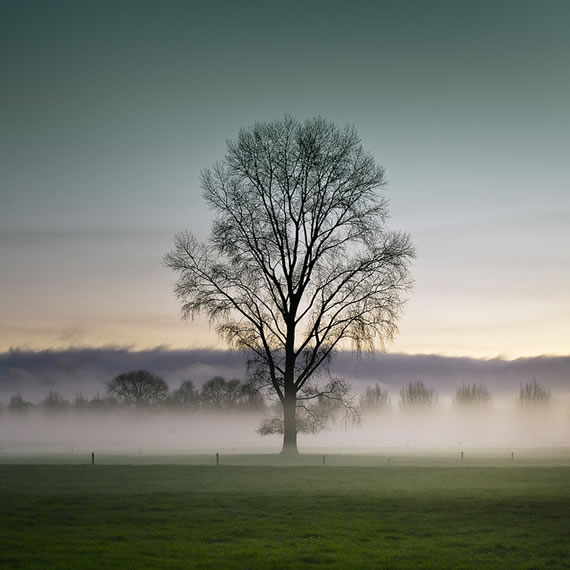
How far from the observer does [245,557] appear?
1917 centimetres

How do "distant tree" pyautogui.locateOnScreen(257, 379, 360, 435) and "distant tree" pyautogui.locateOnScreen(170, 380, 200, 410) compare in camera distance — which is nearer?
"distant tree" pyautogui.locateOnScreen(257, 379, 360, 435)

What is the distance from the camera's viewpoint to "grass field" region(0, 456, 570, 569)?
19109mm

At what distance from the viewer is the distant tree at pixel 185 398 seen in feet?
534

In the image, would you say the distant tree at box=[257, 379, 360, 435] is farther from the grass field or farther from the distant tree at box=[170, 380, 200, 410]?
the distant tree at box=[170, 380, 200, 410]

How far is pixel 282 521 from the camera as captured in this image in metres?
24.7

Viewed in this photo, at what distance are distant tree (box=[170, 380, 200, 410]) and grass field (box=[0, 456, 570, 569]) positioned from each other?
408 ft

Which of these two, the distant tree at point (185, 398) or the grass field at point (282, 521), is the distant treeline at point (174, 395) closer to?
the distant tree at point (185, 398)

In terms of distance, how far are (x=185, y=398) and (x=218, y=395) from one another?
14.1 metres

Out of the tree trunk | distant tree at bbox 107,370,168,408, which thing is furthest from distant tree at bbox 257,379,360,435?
distant tree at bbox 107,370,168,408

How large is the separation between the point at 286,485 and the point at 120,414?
399 feet

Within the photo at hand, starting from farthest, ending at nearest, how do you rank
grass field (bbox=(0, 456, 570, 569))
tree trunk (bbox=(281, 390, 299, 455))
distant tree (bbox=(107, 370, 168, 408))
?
1. distant tree (bbox=(107, 370, 168, 408))
2. tree trunk (bbox=(281, 390, 299, 455))
3. grass field (bbox=(0, 456, 570, 569))

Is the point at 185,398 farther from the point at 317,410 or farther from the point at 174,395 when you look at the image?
the point at 317,410

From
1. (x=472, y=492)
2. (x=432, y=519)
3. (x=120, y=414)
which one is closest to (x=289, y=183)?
(x=472, y=492)

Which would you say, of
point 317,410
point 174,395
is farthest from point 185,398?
point 317,410
